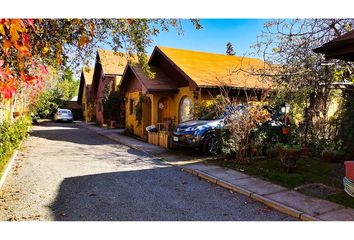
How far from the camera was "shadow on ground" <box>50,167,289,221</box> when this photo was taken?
4520 mm

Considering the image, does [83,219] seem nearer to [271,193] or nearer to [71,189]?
[71,189]

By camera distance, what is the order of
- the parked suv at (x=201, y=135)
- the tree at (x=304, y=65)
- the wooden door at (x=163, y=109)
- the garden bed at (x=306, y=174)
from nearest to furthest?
the garden bed at (x=306, y=174) → the tree at (x=304, y=65) → the parked suv at (x=201, y=135) → the wooden door at (x=163, y=109)

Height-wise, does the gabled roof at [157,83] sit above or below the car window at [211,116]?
above

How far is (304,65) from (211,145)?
4012mm

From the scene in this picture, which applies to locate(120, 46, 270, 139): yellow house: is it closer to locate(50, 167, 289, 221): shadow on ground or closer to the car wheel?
the car wheel

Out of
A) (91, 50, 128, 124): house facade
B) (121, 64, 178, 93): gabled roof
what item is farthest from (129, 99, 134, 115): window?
(91, 50, 128, 124): house facade

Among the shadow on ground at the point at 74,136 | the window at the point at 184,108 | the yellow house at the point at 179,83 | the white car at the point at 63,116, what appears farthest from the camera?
the white car at the point at 63,116

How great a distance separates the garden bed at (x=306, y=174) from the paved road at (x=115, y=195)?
4.40 ft

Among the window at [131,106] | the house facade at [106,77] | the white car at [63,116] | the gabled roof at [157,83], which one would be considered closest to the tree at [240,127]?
the gabled roof at [157,83]

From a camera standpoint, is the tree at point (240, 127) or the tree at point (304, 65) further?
the tree at point (240, 127)

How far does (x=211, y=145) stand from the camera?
32.3 feet

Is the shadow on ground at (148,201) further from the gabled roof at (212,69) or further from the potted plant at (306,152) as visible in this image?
the gabled roof at (212,69)

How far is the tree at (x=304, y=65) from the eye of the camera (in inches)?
328
